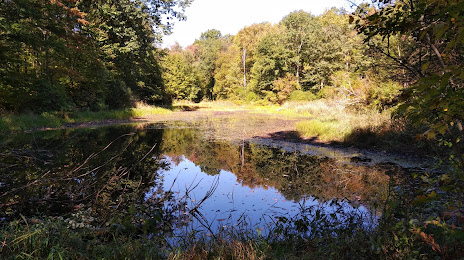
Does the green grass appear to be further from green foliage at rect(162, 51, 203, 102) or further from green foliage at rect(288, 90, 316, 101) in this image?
green foliage at rect(162, 51, 203, 102)

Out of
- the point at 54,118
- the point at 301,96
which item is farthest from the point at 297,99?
the point at 54,118

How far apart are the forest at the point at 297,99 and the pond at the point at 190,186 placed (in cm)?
9

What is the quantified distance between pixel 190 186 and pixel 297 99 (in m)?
35.6

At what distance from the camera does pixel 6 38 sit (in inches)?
518

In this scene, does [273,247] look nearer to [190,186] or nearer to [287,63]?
[190,186]

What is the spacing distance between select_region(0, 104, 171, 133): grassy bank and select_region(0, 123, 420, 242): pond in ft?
11.8

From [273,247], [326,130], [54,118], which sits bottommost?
[326,130]

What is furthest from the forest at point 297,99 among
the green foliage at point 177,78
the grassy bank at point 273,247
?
the green foliage at point 177,78

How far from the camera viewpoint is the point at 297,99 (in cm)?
3900

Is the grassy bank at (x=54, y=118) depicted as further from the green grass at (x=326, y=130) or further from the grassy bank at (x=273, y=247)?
the green grass at (x=326, y=130)

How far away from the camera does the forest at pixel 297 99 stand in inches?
98.7

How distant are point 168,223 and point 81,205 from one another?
5.21 feet

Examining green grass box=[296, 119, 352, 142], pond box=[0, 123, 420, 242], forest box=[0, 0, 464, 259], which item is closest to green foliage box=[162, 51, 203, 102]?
forest box=[0, 0, 464, 259]

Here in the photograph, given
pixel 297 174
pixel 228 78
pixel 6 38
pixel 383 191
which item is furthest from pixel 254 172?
pixel 228 78
